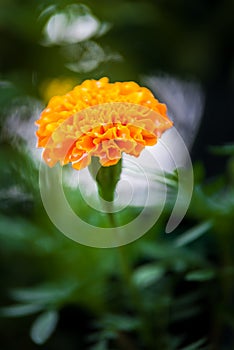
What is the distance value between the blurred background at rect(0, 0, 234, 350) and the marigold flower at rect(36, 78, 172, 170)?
2.9 inches

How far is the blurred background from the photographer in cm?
48

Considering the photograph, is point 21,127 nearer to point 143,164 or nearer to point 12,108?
point 12,108

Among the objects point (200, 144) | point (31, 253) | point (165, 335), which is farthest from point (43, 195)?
point (200, 144)

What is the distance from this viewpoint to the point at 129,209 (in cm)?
52

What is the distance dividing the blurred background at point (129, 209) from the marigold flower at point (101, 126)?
0.07m

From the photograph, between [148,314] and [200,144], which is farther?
[200,144]

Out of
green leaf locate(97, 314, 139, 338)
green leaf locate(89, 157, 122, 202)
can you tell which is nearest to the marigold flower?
green leaf locate(89, 157, 122, 202)

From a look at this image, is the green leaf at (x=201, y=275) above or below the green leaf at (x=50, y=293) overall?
below

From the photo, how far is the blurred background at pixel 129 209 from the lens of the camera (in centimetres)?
48

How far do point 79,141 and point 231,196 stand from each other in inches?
6.9

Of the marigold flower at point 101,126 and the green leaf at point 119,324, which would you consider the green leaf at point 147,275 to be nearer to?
the green leaf at point 119,324

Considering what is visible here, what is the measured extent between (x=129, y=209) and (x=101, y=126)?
0.67 ft

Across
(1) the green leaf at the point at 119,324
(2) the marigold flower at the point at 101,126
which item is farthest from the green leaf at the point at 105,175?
(1) the green leaf at the point at 119,324

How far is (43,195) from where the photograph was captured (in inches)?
22.3
